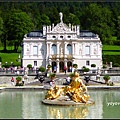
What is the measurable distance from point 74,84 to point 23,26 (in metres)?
50.3

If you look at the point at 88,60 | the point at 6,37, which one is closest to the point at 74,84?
the point at 88,60

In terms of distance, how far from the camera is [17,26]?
2938 inches

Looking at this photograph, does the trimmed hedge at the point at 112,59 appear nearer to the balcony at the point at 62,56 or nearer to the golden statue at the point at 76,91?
the balcony at the point at 62,56

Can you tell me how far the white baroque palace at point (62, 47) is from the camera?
184 feet

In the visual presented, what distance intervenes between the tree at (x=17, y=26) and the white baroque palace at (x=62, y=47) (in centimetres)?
1744

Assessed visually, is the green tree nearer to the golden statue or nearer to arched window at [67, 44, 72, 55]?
arched window at [67, 44, 72, 55]

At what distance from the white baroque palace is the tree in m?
17.4

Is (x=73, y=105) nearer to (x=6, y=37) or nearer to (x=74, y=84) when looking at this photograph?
(x=74, y=84)

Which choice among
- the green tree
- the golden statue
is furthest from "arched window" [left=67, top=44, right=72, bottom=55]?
the golden statue

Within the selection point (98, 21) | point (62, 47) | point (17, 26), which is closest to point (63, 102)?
point (62, 47)

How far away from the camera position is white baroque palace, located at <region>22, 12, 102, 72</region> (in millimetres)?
56156

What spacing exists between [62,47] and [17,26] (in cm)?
2009

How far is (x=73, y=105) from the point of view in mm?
25375

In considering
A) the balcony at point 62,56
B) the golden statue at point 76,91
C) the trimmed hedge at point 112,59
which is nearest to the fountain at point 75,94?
the golden statue at point 76,91
